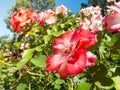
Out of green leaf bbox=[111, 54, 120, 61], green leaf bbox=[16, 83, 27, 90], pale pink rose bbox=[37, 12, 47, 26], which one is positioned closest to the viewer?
green leaf bbox=[111, 54, 120, 61]

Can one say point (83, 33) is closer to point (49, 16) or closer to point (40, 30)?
point (40, 30)

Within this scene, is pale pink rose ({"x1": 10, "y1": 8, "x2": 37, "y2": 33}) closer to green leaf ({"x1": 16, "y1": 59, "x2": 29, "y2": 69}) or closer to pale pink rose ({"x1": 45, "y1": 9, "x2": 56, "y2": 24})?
pale pink rose ({"x1": 45, "y1": 9, "x2": 56, "y2": 24})

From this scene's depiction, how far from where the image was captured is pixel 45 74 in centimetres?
216

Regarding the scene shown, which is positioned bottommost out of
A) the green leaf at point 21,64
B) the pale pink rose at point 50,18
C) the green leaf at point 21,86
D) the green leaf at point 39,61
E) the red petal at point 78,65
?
the green leaf at point 21,86

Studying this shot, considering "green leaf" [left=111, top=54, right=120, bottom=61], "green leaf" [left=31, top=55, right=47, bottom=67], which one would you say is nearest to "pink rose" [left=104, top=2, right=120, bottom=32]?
"green leaf" [left=111, top=54, right=120, bottom=61]

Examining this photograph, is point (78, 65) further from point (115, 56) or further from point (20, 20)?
point (20, 20)

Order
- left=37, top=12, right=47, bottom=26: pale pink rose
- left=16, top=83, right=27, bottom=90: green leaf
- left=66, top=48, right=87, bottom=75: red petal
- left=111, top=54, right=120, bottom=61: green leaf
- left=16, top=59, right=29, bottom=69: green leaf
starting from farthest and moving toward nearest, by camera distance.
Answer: left=37, top=12, right=47, bottom=26: pale pink rose
left=16, top=83, right=27, bottom=90: green leaf
left=16, top=59, right=29, bottom=69: green leaf
left=111, top=54, right=120, bottom=61: green leaf
left=66, top=48, right=87, bottom=75: red petal

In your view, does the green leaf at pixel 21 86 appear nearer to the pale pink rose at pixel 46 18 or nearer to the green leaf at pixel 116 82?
the green leaf at pixel 116 82

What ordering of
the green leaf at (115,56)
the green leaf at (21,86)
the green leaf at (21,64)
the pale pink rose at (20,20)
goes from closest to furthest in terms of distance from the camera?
the green leaf at (115,56)
the green leaf at (21,64)
the green leaf at (21,86)
the pale pink rose at (20,20)

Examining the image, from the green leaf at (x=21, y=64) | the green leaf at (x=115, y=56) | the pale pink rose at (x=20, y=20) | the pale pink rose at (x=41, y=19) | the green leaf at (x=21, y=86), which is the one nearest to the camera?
the green leaf at (x=115, y=56)

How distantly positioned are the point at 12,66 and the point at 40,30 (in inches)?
19.5

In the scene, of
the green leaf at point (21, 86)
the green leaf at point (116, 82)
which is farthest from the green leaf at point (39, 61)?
the green leaf at point (116, 82)

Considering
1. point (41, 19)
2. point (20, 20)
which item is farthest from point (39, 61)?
point (41, 19)

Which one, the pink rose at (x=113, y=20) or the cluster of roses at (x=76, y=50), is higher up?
the pink rose at (x=113, y=20)
